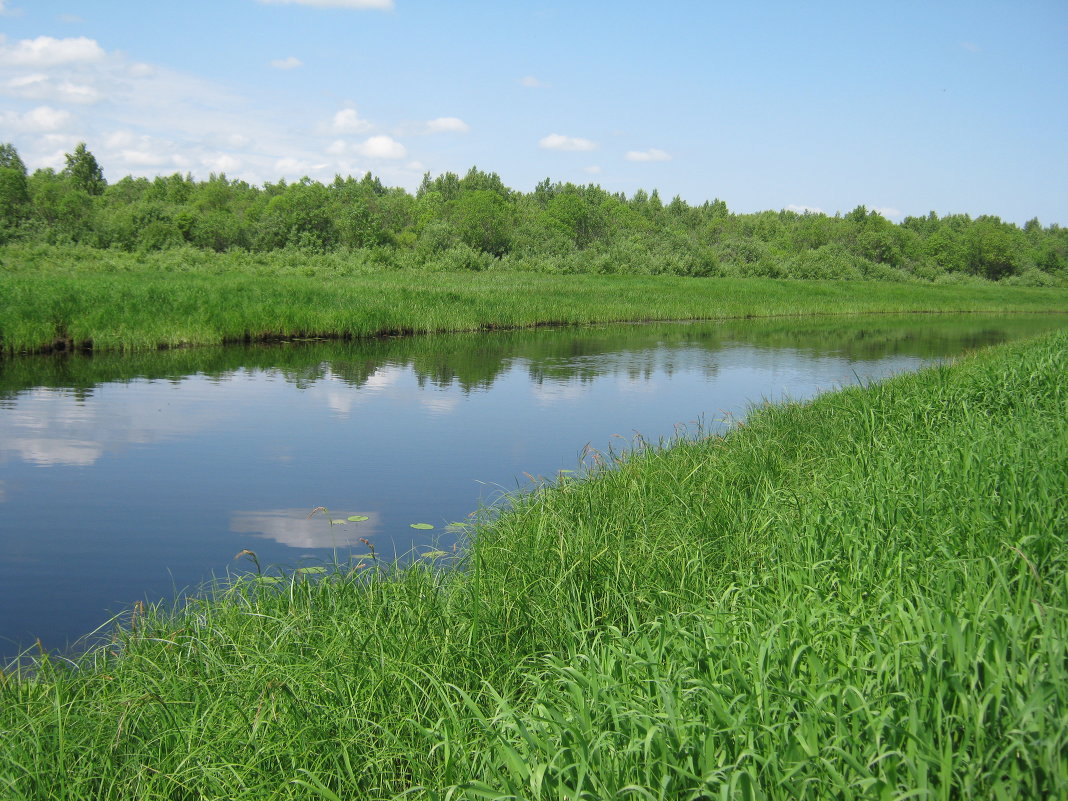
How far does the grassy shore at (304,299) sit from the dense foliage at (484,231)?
18.8 ft

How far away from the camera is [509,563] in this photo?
4.26 meters

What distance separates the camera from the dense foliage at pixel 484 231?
3816 centimetres

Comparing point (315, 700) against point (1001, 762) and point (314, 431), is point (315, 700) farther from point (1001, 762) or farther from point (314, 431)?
point (314, 431)

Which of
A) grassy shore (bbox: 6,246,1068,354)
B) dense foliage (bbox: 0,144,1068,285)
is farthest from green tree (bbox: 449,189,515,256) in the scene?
grassy shore (bbox: 6,246,1068,354)

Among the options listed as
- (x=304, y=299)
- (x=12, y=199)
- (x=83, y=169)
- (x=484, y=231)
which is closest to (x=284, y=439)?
(x=304, y=299)

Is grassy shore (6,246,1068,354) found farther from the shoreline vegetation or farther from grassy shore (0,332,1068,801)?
grassy shore (0,332,1068,801)

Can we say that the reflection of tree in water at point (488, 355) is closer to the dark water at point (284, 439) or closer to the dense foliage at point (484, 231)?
the dark water at point (284, 439)

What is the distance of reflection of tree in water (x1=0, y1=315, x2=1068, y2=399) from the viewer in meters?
13.7

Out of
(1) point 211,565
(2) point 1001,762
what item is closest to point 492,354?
(1) point 211,565

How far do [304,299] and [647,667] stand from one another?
61.1ft

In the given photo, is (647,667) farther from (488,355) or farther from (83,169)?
(83,169)

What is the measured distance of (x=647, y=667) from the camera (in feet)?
9.16

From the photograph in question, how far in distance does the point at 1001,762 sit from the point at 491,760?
1365 mm

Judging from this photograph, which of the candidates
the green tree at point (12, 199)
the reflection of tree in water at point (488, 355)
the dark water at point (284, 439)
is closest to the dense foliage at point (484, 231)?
the green tree at point (12, 199)
